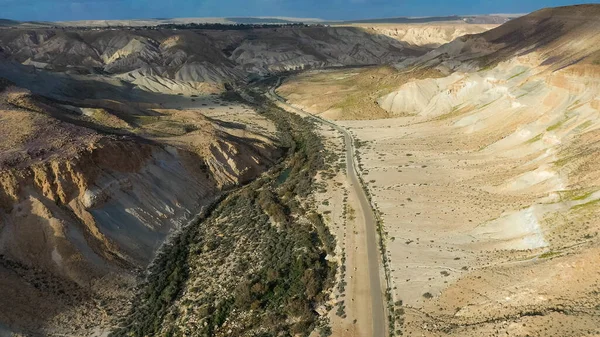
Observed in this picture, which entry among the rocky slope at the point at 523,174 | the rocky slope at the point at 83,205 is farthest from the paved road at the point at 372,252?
the rocky slope at the point at 83,205

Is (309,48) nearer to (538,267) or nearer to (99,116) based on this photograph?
(99,116)

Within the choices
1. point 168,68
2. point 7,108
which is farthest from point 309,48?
point 7,108

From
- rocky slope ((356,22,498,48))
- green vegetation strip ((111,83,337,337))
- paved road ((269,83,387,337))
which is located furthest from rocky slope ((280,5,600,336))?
rocky slope ((356,22,498,48))

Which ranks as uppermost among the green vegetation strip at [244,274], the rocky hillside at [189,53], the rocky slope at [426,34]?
the rocky slope at [426,34]

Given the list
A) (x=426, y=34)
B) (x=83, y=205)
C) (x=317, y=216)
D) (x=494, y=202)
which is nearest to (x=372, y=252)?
(x=317, y=216)

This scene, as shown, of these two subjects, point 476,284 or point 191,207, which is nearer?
point 476,284

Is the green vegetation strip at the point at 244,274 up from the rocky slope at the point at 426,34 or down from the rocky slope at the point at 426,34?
down

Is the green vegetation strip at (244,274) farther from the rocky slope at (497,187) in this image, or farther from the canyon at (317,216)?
the rocky slope at (497,187)
